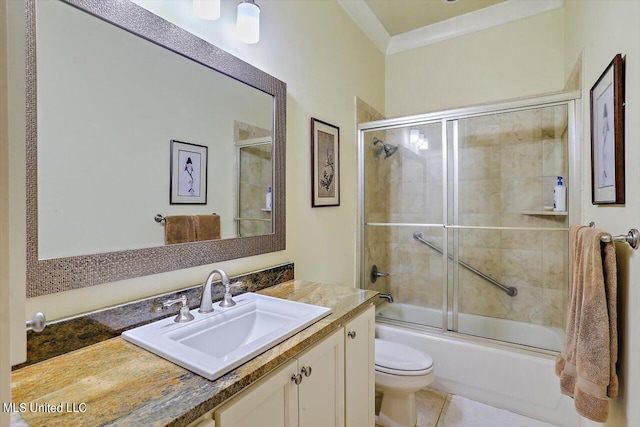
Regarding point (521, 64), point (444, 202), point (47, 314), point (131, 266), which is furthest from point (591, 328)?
point (521, 64)

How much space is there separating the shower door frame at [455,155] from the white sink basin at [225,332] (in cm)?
139

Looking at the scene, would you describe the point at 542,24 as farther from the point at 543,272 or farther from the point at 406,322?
the point at 406,322

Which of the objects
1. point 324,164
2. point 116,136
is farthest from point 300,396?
point 324,164

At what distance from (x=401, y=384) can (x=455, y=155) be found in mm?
1631

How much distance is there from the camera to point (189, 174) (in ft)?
4.20

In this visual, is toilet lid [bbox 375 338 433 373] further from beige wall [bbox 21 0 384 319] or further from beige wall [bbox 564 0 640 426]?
beige wall [bbox 564 0 640 426]

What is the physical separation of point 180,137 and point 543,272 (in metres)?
2.76

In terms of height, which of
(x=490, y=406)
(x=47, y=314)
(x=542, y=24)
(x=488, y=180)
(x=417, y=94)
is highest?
(x=542, y=24)

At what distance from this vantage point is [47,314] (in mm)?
890

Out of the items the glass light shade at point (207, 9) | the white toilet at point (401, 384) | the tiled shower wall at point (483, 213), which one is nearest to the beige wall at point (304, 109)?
the glass light shade at point (207, 9)

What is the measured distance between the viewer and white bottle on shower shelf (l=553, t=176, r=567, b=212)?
2.17 metres

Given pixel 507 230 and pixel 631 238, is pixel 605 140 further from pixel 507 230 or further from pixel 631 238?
pixel 507 230

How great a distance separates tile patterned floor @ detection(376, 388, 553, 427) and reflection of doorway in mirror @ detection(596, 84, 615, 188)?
1459 millimetres

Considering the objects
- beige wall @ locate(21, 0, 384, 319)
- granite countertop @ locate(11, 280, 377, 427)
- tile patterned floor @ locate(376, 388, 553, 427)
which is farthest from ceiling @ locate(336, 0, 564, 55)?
tile patterned floor @ locate(376, 388, 553, 427)
